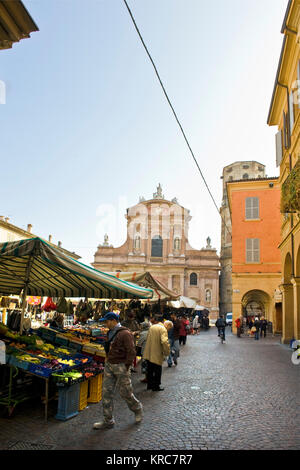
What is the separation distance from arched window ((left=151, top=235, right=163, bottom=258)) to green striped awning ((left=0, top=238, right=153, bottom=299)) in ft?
143

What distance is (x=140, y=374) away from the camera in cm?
979

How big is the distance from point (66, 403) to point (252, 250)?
2484cm

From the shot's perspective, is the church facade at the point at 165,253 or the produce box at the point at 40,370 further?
the church facade at the point at 165,253

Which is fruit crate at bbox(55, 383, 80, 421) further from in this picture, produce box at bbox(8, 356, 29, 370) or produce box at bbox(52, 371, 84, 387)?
produce box at bbox(8, 356, 29, 370)

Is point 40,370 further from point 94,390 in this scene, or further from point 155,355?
point 155,355

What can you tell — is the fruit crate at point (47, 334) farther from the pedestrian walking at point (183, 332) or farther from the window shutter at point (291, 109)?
the window shutter at point (291, 109)

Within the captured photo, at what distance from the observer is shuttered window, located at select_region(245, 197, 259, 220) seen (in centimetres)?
2908

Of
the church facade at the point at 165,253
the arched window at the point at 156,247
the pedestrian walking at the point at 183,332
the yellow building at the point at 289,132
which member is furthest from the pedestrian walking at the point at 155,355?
the arched window at the point at 156,247

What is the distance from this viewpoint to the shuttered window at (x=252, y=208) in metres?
29.1

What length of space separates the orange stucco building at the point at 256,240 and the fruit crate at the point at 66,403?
23724 mm

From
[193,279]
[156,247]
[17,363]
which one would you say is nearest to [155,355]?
[17,363]

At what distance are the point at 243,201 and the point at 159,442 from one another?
26.2m

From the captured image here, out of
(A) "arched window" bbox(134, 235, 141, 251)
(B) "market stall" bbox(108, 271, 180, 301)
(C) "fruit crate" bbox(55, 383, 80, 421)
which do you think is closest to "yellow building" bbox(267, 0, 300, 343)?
(B) "market stall" bbox(108, 271, 180, 301)
